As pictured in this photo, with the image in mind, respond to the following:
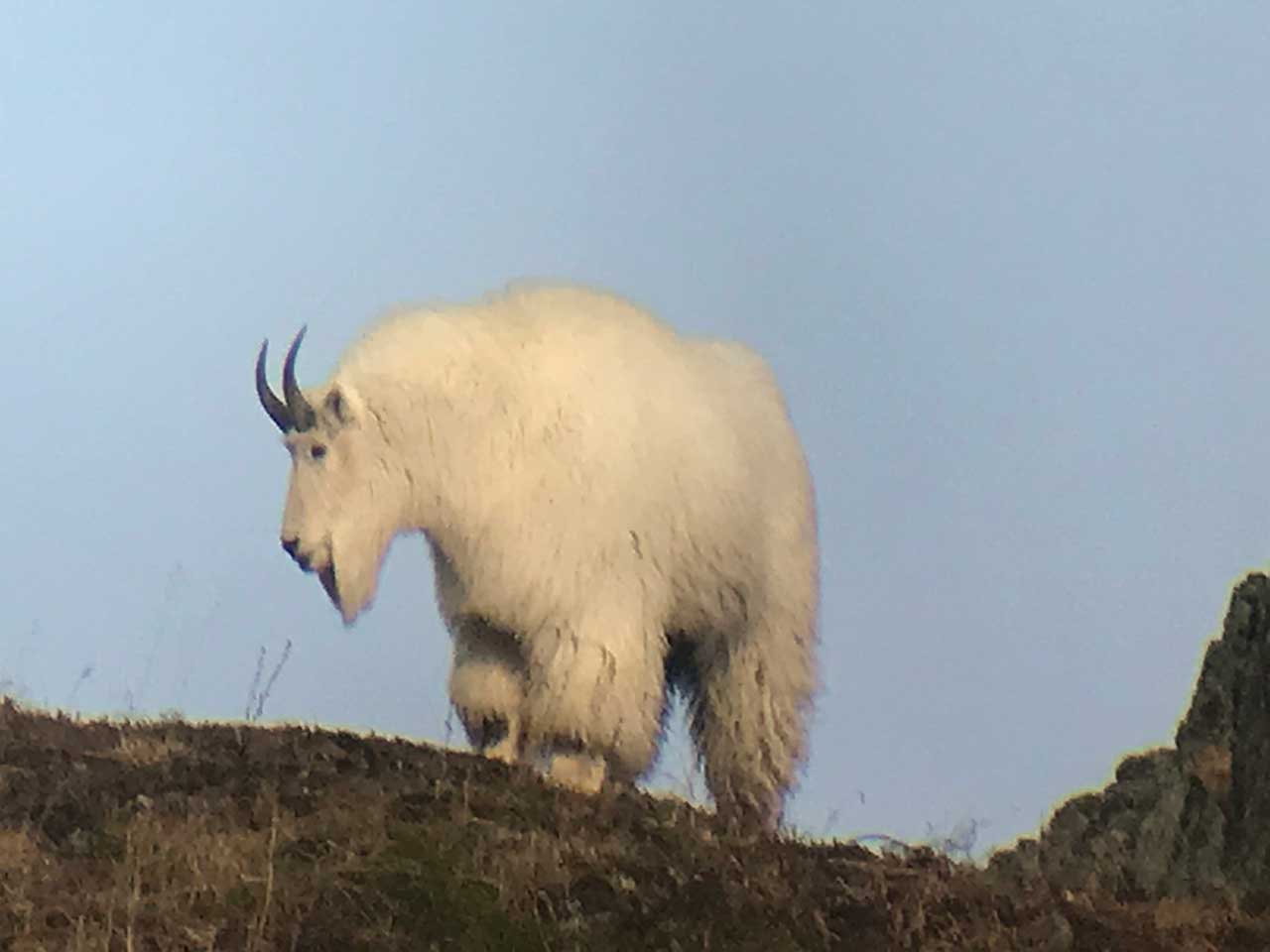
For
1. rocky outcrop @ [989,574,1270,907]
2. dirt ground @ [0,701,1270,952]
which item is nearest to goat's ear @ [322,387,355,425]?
dirt ground @ [0,701,1270,952]

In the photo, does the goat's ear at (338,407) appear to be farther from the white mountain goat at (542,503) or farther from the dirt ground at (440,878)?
the dirt ground at (440,878)

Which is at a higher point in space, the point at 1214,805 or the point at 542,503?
the point at 542,503

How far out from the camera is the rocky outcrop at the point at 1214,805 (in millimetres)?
3473

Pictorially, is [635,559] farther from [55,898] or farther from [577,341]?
[55,898]

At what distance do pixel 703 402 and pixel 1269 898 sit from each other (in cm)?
211

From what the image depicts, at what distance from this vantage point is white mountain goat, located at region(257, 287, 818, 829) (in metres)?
4.13

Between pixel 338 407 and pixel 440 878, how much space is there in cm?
191

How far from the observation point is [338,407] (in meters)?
4.22

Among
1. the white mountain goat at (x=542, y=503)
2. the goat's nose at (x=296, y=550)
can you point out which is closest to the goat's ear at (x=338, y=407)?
the white mountain goat at (x=542, y=503)

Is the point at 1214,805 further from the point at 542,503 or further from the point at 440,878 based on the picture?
the point at 440,878

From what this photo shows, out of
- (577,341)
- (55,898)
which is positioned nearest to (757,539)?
(577,341)

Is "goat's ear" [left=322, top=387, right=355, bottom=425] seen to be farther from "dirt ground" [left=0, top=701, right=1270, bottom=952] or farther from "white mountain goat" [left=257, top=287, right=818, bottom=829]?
"dirt ground" [left=0, top=701, right=1270, bottom=952]

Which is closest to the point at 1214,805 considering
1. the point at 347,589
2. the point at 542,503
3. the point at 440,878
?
the point at 542,503

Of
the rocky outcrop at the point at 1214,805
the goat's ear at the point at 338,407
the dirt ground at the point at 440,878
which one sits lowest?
the dirt ground at the point at 440,878
